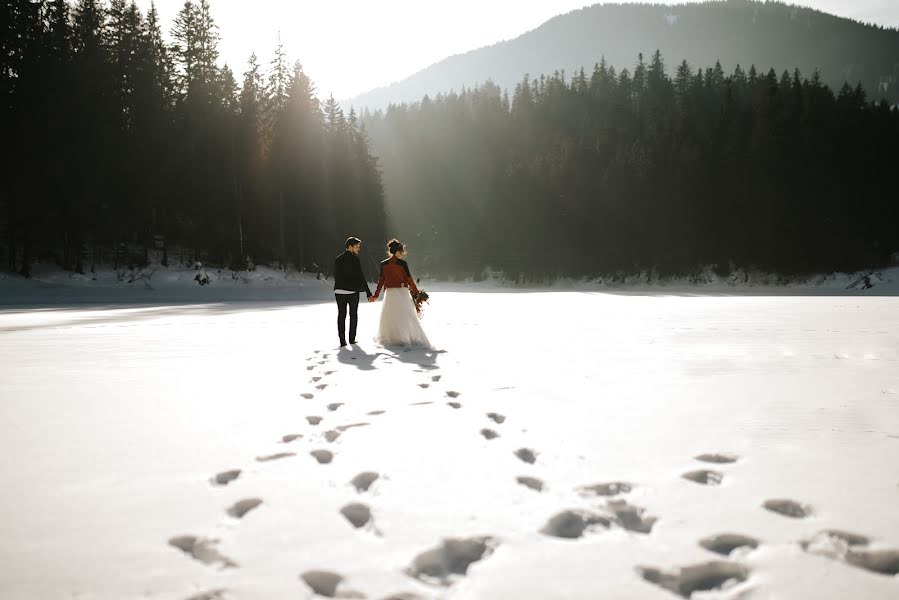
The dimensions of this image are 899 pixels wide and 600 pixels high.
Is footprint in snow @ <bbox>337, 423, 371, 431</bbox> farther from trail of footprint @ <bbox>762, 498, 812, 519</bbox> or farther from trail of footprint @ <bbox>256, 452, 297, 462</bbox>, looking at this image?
trail of footprint @ <bbox>762, 498, 812, 519</bbox>

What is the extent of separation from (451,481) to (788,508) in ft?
6.39

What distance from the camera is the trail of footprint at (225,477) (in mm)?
3483

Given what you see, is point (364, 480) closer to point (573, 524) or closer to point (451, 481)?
point (451, 481)

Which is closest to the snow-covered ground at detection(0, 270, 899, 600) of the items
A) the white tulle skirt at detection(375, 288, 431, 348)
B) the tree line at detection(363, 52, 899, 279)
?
the white tulle skirt at detection(375, 288, 431, 348)

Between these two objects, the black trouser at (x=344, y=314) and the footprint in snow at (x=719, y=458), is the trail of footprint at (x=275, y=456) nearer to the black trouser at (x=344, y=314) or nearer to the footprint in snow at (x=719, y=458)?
the footprint in snow at (x=719, y=458)

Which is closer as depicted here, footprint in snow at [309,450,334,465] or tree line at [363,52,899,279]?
footprint in snow at [309,450,334,465]

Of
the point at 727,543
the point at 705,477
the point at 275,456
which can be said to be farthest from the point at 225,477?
the point at 705,477

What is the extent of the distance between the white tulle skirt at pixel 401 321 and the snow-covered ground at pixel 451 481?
3.02 meters

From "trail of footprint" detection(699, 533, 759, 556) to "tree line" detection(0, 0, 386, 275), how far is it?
119 feet

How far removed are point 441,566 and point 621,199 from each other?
68.6 meters

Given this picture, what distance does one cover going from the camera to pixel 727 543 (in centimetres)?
261

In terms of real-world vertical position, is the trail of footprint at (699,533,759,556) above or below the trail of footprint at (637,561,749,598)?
above

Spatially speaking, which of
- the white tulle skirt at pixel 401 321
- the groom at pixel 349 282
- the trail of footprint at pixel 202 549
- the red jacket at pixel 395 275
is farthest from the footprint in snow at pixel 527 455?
the groom at pixel 349 282

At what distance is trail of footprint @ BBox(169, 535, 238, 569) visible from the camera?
2465 millimetres
